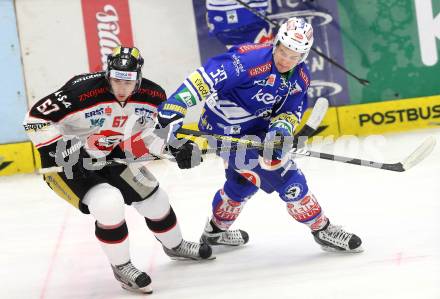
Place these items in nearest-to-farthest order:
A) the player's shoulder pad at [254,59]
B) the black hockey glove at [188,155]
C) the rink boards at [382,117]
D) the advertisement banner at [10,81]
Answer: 1. the black hockey glove at [188,155]
2. the player's shoulder pad at [254,59]
3. the advertisement banner at [10,81]
4. the rink boards at [382,117]

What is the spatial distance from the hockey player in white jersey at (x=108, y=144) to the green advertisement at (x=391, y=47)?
9.13 ft

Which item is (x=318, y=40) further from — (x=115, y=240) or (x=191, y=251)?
(x=115, y=240)

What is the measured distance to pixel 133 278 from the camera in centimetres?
409

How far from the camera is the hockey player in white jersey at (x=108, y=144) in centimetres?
400

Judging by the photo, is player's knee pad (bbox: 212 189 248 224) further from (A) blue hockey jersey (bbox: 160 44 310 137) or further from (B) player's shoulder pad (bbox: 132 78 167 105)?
(B) player's shoulder pad (bbox: 132 78 167 105)

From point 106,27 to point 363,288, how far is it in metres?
3.40

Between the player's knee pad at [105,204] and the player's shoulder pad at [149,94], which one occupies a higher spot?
the player's shoulder pad at [149,94]

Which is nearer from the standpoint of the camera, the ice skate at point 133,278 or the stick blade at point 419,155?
the ice skate at point 133,278

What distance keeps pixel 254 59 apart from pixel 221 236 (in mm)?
1040

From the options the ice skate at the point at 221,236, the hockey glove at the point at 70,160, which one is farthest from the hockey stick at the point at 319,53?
the hockey glove at the point at 70,160

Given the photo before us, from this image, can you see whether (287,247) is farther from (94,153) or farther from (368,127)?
(368,127)

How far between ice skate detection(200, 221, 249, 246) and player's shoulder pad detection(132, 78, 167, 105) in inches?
33.0

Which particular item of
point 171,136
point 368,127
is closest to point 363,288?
point 171,136

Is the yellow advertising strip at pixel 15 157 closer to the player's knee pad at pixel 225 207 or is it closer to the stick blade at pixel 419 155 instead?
the player's knee pad at pixel 225 207
